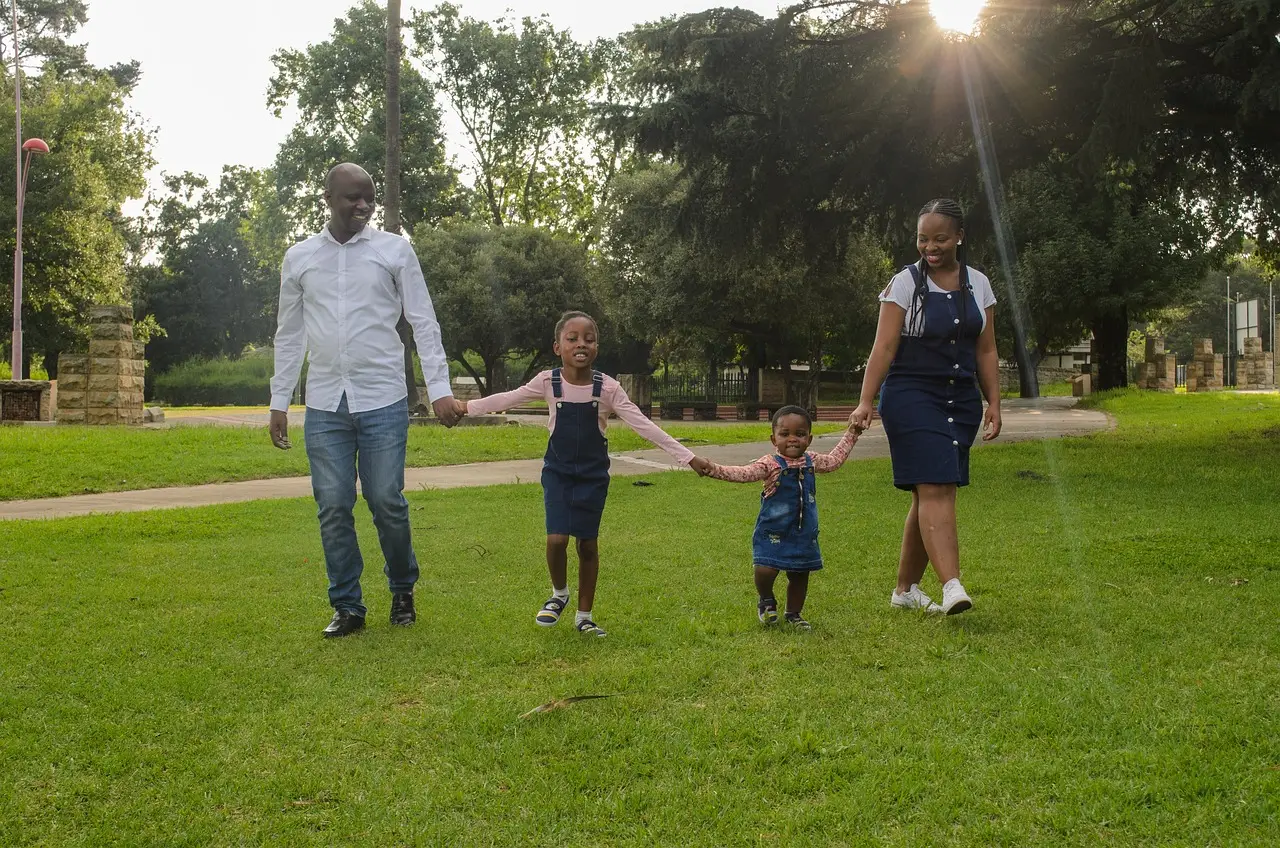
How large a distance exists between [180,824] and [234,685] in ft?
4.13

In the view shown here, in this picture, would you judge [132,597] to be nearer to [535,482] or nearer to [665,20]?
[535,482]

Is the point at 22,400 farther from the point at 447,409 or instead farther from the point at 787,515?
the point at 787,515

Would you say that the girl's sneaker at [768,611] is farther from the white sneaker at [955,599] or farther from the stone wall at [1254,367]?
the stone wall at [1254,367]

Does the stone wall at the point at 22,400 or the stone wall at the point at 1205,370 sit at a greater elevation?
the stone wall at the point at 1205,370

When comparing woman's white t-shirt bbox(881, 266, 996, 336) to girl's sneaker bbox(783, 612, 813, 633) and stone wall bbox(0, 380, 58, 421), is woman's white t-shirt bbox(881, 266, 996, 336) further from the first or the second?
stone wall bbox(0, 380, 58, 421)

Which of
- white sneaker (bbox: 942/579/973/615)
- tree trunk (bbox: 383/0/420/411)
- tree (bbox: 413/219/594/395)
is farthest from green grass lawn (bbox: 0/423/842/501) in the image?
tree (bbox: 413/219/594/395)

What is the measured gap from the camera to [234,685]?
408 centimetres

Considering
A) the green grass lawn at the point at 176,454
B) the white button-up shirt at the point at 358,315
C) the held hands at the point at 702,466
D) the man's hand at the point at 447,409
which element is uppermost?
the white button-up shirt at the point at 358,315

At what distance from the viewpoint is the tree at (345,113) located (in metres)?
45.2

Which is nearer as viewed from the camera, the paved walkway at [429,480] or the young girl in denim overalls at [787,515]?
the young girl in denim overalls at [787,515]

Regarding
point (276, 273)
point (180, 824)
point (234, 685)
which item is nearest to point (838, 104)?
point (234, 685)

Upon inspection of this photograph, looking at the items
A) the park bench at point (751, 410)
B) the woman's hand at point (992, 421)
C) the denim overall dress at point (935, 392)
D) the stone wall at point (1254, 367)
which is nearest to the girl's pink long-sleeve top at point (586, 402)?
the denim overall dress at point (935, 392)

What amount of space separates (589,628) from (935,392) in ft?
6.23

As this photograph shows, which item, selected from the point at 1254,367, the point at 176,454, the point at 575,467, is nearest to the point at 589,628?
the point at 575,467
